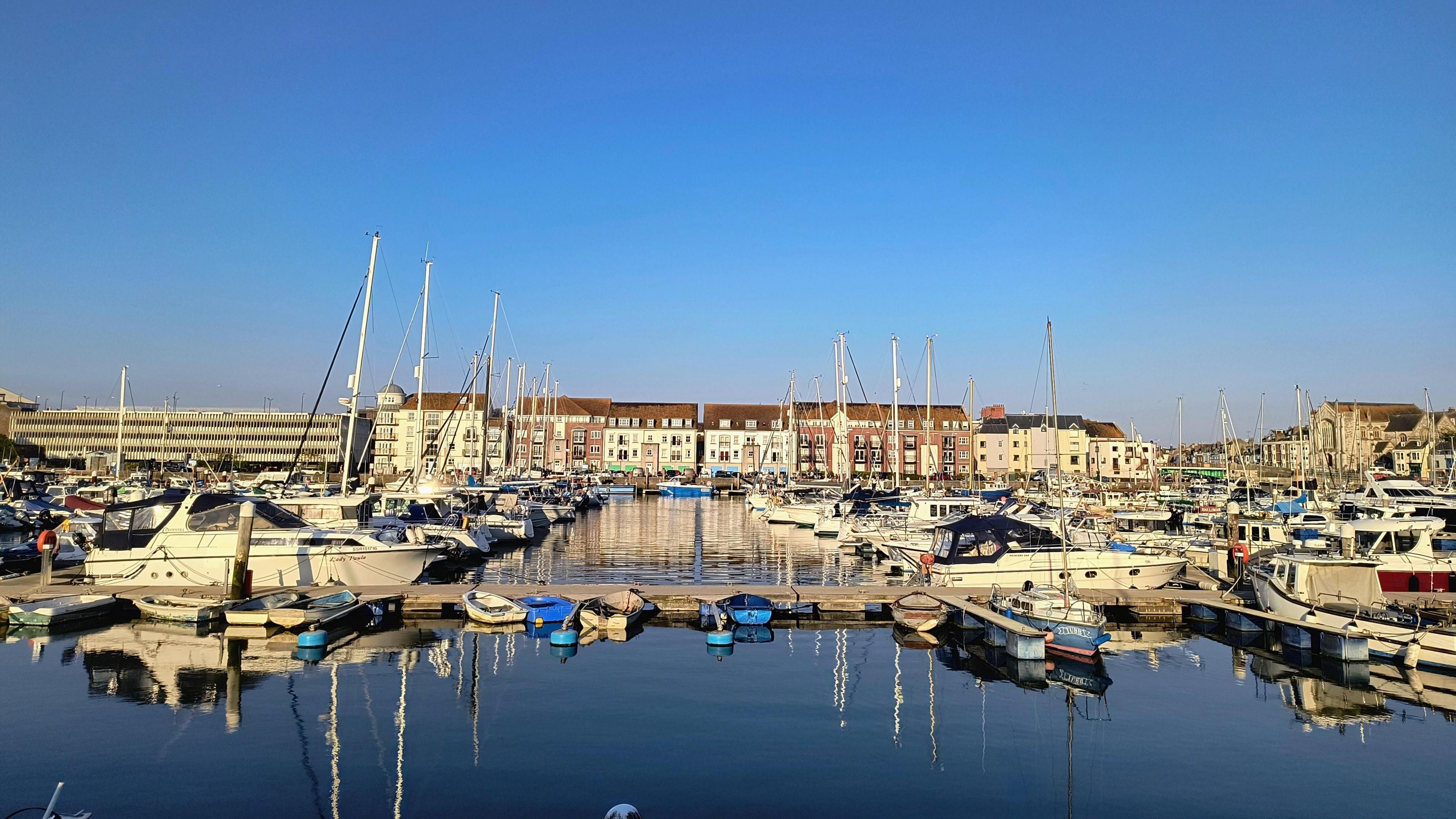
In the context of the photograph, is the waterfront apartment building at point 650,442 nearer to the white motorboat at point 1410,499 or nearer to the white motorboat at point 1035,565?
the white motorboat at point 1410,499

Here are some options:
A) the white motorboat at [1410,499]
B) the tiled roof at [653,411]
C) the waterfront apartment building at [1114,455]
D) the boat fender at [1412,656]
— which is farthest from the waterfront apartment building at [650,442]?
the boat fender at [1412,656]

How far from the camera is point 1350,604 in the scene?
29031 mm

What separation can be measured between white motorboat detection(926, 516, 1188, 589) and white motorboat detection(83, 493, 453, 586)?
21.2m

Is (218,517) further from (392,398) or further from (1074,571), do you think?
(392,398)

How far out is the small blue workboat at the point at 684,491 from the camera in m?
130

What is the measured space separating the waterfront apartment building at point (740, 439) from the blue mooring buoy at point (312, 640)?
122 metres

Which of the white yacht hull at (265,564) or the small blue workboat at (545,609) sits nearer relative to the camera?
the small blue workboat at (545,609)

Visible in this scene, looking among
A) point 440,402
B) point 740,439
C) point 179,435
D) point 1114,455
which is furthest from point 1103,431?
point 179,435

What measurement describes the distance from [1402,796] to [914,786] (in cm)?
855

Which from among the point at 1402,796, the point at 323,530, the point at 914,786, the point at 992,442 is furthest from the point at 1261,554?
the point at 992,442

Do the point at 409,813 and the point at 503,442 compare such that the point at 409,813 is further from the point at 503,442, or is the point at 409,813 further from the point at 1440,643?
the point at 503,442

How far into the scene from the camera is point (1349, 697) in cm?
2275

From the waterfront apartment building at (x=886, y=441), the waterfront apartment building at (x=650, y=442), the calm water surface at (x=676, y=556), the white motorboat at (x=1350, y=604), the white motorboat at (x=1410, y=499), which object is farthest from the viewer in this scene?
the waterfront apartment building at (x=650, y=442)

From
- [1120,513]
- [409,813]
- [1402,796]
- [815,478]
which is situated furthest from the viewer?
[815,478]
